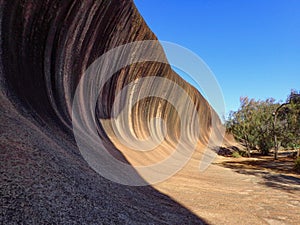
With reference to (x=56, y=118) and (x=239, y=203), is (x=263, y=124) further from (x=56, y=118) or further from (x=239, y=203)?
(x=56, y=118)

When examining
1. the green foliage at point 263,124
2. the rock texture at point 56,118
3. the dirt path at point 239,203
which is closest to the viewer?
the rock texture at point 56,118

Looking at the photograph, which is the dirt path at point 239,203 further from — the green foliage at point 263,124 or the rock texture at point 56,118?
the green foliage at point 263,124

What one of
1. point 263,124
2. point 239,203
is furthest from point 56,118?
point 263,124

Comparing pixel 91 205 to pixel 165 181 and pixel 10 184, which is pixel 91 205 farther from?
pixel 165 181

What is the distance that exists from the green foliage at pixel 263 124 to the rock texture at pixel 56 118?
14.3 meters

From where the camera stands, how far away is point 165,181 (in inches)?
298

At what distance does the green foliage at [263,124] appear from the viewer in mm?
20250

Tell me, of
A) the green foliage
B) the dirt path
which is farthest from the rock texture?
the green foliage

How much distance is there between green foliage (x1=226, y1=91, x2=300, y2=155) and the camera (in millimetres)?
20250

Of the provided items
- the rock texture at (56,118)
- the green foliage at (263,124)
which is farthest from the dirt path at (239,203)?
the green foliage at (263,124)

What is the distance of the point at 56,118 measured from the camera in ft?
21.8

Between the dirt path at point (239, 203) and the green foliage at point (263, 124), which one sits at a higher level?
the green foliage at point (263, 124)

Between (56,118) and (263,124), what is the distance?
22039 millimetres

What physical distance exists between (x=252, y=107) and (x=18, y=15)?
76.9 feet
